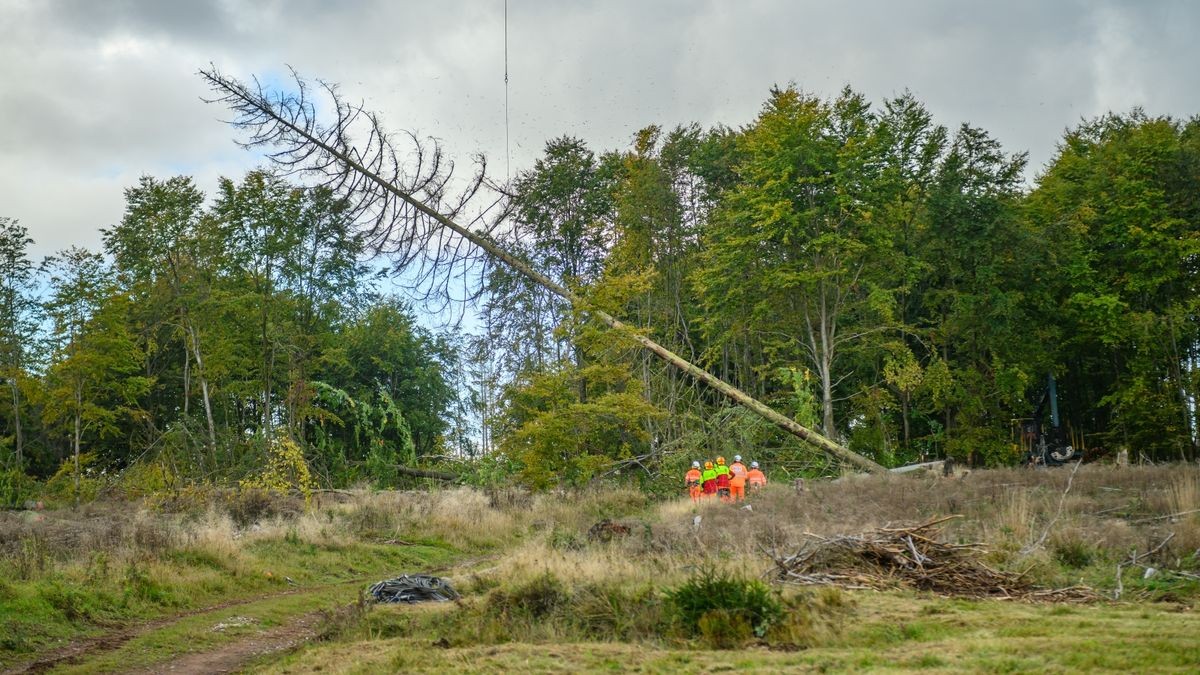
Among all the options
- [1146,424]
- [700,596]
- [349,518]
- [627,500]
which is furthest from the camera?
[1146,424]

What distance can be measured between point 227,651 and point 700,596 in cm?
548

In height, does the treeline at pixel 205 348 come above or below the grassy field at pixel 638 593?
above

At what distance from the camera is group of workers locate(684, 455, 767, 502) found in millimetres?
22625

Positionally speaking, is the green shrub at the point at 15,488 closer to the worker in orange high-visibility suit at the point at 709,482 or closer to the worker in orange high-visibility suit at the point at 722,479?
the worker in orange high-visibility suit at the point at 709,482

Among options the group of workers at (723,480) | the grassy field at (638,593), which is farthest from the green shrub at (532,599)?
the group of workers at (723,480)

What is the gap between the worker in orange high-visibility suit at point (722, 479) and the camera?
75.8 ft

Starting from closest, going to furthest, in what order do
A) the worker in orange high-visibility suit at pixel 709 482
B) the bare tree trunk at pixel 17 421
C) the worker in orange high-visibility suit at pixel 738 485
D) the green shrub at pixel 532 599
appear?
the green shrub at pixel 532 599 → the worker in orange high-visibility suit at pixel 738 485 → the worker in orange high-visibility suit at pixel 709 482 → the bare tree trunk at pixel 17 421

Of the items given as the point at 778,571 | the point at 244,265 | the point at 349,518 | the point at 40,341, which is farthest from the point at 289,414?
the point at 778,571

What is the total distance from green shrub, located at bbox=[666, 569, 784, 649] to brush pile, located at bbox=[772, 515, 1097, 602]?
1.89m

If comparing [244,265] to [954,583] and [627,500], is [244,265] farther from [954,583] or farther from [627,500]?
[954,583]

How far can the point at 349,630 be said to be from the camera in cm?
1139

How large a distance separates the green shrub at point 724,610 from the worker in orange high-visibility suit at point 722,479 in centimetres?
1320

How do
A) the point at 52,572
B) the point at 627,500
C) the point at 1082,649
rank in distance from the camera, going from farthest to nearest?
the point at 627,500 < the point at 52,572 < the point at 1082,649

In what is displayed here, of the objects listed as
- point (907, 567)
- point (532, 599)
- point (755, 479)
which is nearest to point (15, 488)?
point (755, 479)
